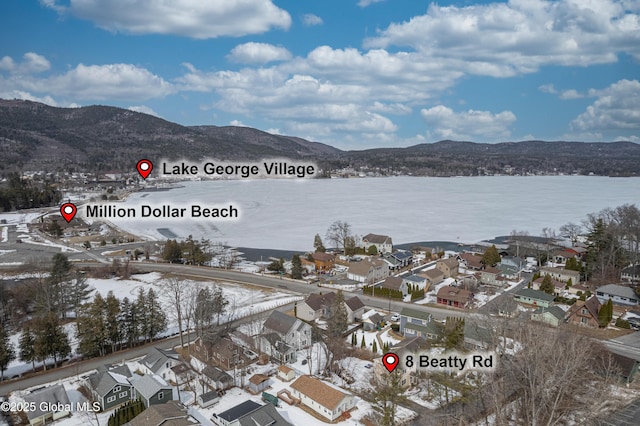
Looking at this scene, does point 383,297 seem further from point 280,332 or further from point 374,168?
point 374,168

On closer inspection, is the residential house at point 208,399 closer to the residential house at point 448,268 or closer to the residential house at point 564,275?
the residential house at point 448,268

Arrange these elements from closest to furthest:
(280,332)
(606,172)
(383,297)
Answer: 1. (280,332)
2. (383,297)
3. (606,172)

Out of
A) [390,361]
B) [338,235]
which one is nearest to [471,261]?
[338,235]

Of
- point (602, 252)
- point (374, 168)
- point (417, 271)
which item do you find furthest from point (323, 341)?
point (374, 168)

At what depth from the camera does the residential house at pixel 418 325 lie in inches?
965

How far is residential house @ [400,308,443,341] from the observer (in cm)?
2452

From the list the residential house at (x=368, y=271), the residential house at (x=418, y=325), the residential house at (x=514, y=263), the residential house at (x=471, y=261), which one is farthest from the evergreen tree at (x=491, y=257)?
the residential house at (x=418, y=325)

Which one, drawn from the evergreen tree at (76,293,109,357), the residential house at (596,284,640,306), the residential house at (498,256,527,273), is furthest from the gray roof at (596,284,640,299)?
the evergreen tree at (76,293,109,357)

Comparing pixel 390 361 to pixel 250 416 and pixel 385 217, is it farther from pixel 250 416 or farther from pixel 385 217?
pixel 385 217

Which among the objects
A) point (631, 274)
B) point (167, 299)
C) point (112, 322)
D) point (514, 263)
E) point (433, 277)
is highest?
point (514, 263)

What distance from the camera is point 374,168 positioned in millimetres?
193125

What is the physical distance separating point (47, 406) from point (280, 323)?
1230 cm

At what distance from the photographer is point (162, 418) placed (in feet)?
48.3

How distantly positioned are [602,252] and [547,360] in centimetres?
2890
